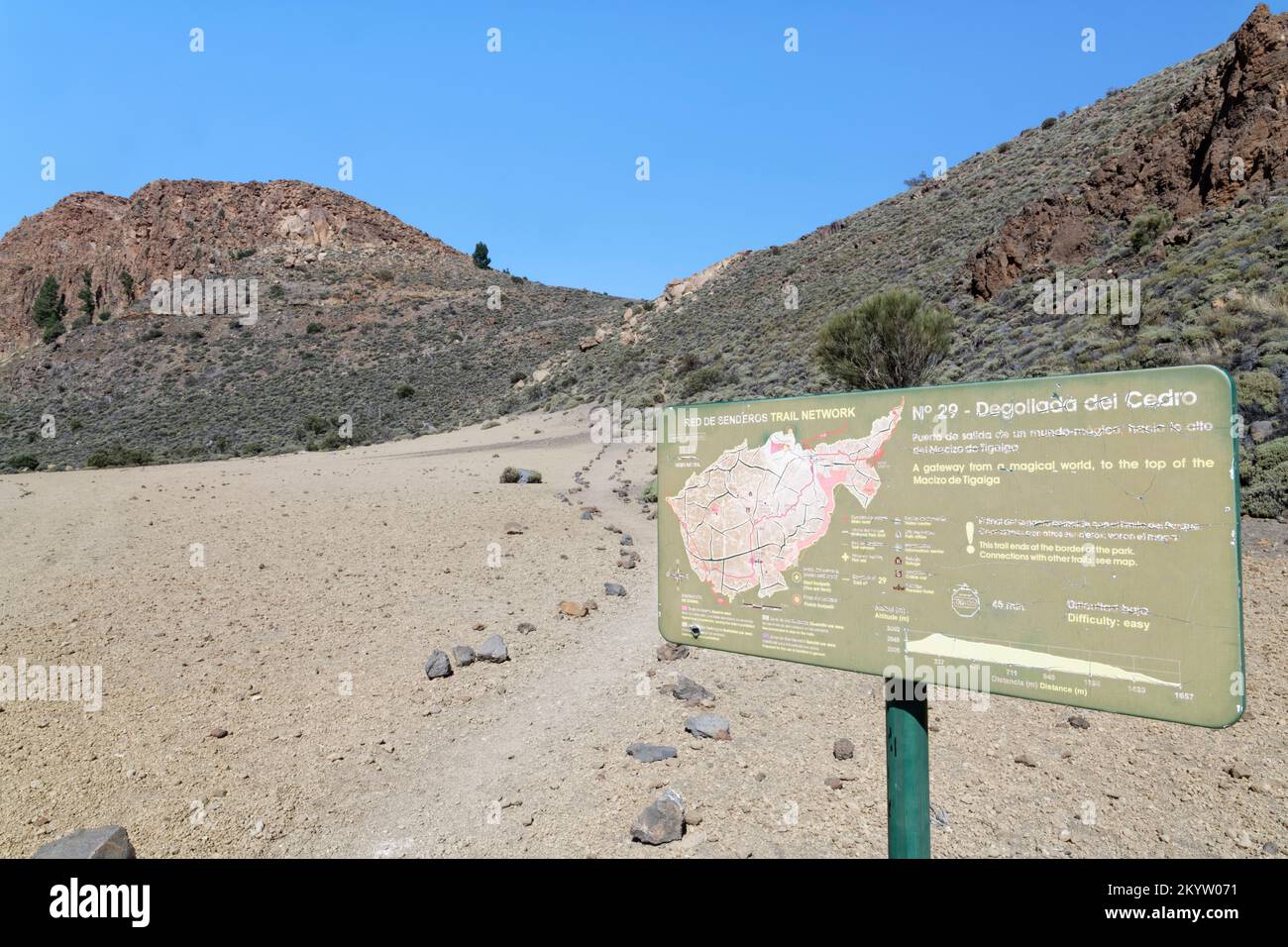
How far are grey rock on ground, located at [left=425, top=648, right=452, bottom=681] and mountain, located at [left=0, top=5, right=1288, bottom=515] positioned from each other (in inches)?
377

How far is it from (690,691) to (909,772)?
10.2 feet

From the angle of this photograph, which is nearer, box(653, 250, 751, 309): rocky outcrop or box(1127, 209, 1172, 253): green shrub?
box(1127, 209, 1172, 253): green shrub

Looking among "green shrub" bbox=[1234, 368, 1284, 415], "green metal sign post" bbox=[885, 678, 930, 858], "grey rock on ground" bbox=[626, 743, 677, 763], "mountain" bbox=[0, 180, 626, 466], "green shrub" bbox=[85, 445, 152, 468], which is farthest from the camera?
"mountain" bbox=[0, 180, 626, 466]

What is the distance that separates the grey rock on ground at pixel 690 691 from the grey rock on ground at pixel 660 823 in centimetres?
172

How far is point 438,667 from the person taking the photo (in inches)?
244

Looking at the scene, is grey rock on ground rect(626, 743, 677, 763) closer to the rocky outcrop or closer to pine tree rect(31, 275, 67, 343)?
the rocky outcrop

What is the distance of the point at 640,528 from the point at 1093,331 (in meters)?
11.5

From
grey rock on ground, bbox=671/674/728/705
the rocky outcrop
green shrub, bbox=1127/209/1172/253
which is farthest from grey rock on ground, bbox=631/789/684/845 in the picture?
the rocky outcrop

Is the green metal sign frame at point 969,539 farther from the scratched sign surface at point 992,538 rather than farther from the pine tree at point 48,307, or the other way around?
the pine tree at point 48,307

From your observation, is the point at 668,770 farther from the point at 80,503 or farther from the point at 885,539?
the point at 80,503

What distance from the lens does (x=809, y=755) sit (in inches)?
184

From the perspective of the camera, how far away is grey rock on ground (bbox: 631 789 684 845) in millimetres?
3721

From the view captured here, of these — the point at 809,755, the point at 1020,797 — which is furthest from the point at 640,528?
the point at 1020,797

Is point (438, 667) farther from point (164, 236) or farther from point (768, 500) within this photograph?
point (164, 236)
